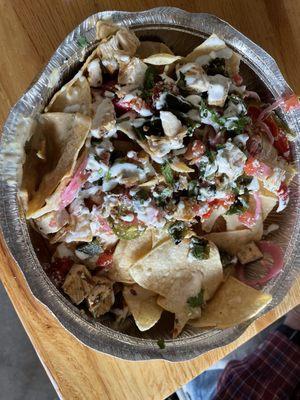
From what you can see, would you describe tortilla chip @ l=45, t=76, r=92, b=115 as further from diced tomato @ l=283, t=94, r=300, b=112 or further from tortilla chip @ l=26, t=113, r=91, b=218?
diced tomato @ l=283, t=94, r=300, b=112

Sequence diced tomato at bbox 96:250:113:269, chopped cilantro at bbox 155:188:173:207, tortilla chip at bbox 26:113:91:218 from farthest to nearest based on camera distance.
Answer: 1. diced tomato at bbox 96:250:113:269
2. chopped cilantro at bbox 155:188:173:207
3. tortilla chip at bbox 26:113:91:218

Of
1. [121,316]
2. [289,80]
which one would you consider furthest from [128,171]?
[289,80]

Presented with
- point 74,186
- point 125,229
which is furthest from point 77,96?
point 125,229

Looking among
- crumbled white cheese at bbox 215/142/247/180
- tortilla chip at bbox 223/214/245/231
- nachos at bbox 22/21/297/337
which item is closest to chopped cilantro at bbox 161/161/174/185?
nachos at bbox 22/21/297/337

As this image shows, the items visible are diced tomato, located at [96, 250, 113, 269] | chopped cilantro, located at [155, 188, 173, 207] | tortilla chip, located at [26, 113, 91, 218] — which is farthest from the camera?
diced tomato, located at [96, 250, 113, 269]

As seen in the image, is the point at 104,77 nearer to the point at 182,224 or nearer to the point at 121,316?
the point at 182,224

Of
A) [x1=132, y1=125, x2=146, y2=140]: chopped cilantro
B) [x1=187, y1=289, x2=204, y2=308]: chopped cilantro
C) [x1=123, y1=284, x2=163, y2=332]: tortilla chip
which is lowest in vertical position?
[x1=123, y1=284, x2=163, y2=332]: tortilla chip
